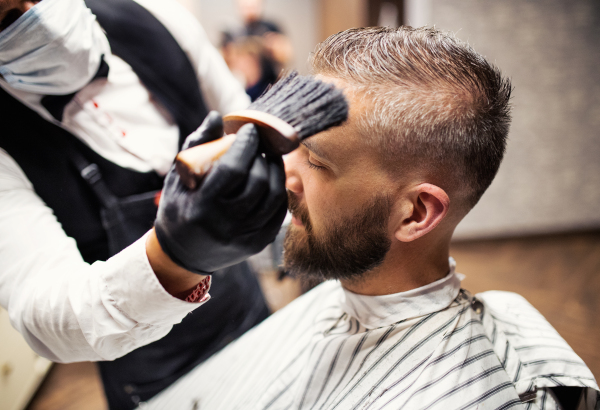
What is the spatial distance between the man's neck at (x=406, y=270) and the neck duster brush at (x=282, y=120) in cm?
45

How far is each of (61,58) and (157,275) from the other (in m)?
0.51

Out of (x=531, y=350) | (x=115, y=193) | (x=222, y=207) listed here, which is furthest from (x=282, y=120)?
(x=531, y=350)

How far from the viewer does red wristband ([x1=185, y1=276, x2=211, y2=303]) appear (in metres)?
0.74

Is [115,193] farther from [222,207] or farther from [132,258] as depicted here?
[222,207]

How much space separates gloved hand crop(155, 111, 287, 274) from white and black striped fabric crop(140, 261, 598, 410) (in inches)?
19.4

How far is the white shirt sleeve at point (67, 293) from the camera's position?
701 mm

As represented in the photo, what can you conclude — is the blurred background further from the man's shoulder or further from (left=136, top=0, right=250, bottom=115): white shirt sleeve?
(left=136, top=0, right=250, bottom=115): white shirt sleeve

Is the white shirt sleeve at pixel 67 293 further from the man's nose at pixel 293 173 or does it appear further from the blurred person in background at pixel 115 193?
the man's nose at pixel 293 173

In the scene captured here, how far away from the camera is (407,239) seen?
933 millimetres

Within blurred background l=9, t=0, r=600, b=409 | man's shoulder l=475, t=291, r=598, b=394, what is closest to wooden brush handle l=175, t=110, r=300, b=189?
man's shoulder l=475, t=291, r=598, b=394

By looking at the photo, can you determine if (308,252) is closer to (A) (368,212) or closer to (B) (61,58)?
(A) (368,212)

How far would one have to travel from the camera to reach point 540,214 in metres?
2.81

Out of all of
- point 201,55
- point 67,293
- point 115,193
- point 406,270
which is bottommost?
point 406,270

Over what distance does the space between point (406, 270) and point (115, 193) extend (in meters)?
0.77
